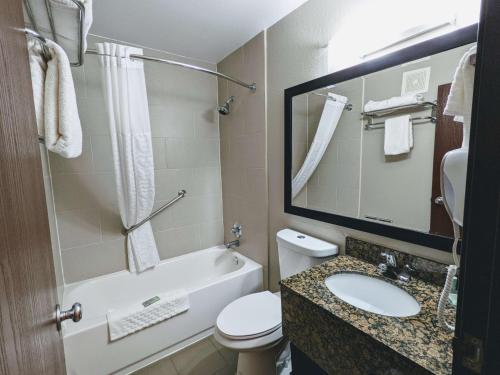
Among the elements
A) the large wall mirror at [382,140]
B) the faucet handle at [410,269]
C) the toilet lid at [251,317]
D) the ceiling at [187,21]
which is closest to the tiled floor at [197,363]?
the toilet lid at [251,317]

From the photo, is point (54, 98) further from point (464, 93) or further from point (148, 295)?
point (148, 295)

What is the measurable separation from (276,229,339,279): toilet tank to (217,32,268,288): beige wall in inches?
15.1

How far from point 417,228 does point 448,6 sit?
92 cm

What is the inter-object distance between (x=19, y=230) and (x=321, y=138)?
1.45 m

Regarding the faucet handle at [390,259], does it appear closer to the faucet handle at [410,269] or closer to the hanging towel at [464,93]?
the faucet handle at [410,269]

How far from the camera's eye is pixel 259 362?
1.34 metres

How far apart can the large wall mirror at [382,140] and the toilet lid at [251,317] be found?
25.0 inches

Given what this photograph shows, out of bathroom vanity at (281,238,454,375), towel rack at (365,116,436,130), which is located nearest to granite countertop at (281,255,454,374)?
bathroom vanity at (281,238,454,375)

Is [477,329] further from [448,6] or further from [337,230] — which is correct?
[448,6]

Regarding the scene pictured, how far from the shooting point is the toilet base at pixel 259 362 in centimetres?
134

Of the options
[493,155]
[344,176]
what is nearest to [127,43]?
[344,176]

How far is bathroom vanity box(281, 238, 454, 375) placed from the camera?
0.67 m

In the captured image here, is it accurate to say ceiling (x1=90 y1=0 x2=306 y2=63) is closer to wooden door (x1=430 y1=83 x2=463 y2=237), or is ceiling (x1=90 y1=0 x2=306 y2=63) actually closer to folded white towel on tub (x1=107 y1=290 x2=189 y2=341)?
wooden door (x1=430 y1=83 x2=463 y2=237)

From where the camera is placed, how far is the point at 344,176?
54.4 inches
